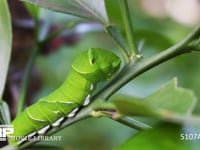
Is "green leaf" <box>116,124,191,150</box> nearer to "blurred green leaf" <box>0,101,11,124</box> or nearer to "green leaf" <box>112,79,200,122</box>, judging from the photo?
"green leaf" <box>112,79,200,122</box>

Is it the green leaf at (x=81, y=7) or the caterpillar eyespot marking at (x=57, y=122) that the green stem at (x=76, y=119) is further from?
the green leaf at (x=81, y=7)

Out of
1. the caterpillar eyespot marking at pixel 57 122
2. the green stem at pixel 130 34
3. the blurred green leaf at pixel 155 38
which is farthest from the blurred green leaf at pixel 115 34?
the blurred green leaf at pixel 155 38

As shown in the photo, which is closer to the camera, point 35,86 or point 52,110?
point 52,110

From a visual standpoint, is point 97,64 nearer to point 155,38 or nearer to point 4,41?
point 4,41

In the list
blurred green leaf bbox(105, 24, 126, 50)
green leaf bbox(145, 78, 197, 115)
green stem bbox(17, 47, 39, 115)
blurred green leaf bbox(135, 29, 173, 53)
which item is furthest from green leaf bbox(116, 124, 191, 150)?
blurred green leaf bbox(135, 29, 173, 53)

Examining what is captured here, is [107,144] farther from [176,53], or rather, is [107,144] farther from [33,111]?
[176,53]

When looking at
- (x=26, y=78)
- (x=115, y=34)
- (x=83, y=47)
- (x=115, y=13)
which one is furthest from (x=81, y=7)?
(x=83, y=47)

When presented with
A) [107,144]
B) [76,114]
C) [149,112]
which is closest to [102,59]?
[76,114]
